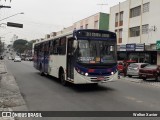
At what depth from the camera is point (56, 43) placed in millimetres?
18203

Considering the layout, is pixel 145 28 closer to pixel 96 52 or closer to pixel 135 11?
pixel 135 11

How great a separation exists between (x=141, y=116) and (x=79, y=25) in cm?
5711

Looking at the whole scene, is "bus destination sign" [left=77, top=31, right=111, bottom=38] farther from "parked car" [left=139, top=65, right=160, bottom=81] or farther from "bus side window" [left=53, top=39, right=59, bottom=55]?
"parked car" [left=139, top=65, right=160, bottom=81]

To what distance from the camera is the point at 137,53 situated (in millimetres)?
42531

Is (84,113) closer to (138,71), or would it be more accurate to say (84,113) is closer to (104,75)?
(104,75)

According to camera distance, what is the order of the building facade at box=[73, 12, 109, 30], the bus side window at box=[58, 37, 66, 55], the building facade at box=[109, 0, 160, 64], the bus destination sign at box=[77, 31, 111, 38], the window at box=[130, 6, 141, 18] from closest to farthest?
the bus destination sign at box=[77, 31, 111, 38] → the bus side window at box=[58, 37, 66, 55] → the building facade at box=[109, 0, 160, 64] → the window at box=[130, 6, 141, 18] → the building facade at box=[73, 12, 109, 30]

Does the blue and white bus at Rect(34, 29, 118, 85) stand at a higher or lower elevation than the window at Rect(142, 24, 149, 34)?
lower

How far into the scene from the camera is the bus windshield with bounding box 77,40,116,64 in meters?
14.0

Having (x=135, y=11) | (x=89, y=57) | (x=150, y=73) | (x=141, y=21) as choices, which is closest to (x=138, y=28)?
(x=141, y=21)

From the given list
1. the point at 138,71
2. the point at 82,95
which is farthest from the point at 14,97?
the point at 138,71

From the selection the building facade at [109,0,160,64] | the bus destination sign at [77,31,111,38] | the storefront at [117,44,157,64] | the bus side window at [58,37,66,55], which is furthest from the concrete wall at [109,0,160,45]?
the bus destination sign at [77,31,111,38]

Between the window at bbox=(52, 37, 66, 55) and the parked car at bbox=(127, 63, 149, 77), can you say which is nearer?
the window at bbox=(52, 37, 66, 55)

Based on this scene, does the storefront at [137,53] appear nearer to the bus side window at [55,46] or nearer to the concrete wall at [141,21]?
the concrete wall at [141,21]

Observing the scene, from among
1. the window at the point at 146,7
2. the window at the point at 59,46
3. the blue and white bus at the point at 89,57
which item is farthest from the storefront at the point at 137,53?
the blue and white bus at the point at 89,57
